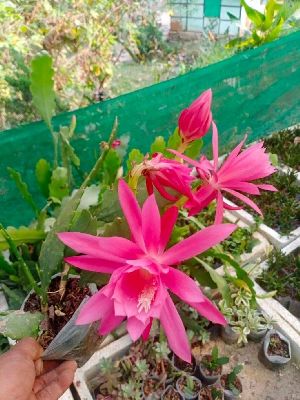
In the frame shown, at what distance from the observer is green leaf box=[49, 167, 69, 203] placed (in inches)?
42.9

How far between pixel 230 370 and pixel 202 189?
0.93 metres

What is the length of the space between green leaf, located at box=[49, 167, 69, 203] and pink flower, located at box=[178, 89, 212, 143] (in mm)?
496

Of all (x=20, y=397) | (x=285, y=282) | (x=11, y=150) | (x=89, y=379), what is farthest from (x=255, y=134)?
(x=20, y=397)

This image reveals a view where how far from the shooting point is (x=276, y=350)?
4.33 feet

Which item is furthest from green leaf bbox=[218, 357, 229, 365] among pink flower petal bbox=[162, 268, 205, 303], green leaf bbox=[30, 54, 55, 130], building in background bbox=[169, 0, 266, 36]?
building in background bbox=[169, 0, 266, 36]

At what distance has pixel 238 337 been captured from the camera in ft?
4.45

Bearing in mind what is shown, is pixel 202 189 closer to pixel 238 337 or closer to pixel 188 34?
pixel 238 337

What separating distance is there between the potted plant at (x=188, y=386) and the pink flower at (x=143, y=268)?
693 mm

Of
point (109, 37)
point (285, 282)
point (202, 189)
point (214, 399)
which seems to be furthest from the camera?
point (109, 37)

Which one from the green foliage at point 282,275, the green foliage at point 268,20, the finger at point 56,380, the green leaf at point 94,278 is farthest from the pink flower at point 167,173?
the green foliage at point 268,20

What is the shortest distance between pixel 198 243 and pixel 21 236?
57cm

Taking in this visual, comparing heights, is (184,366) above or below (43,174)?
below

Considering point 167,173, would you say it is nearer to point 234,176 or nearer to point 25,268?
point 234,176

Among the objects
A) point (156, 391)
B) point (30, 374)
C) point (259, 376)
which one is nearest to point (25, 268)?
point (30, 374)
